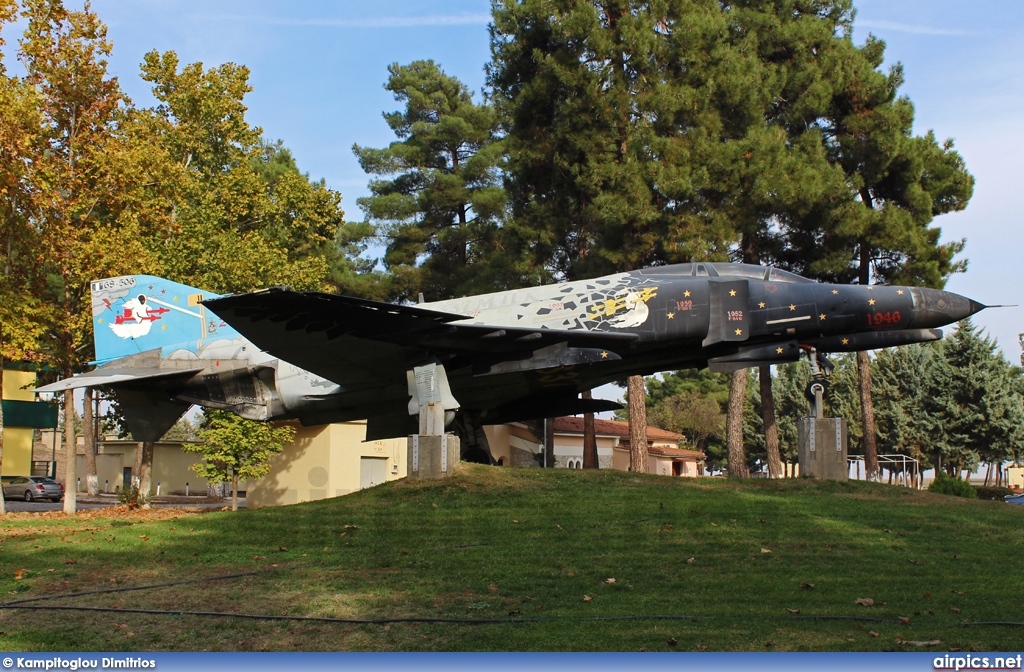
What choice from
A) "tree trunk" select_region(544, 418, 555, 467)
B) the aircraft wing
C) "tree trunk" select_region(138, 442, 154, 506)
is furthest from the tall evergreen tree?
the aircraft wing

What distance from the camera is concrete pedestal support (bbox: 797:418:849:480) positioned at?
19766mm

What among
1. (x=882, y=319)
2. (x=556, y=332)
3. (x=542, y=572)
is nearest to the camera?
(x=542, y=572)

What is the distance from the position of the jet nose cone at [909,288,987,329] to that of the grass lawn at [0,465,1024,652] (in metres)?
3.68

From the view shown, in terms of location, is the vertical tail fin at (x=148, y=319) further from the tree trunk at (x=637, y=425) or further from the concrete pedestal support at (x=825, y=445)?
the tree trunk at (x=637, y=425)

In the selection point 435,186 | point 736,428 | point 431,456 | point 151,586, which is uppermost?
point 435,186

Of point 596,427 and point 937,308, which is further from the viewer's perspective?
point 596,427

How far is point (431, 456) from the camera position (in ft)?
55.8

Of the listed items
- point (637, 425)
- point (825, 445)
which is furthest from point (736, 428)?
point (825, 445)

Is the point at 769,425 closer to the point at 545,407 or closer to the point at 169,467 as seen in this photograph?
the point at 545,407

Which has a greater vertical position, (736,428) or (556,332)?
(556,332)

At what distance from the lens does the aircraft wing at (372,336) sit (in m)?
15.4

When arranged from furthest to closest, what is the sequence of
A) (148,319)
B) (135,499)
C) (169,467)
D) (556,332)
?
(169,467) < (135,499) < (148,319) < (556,332)

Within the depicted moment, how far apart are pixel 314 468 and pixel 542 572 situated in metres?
28.6

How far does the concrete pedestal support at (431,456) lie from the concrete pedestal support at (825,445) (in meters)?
8.42
